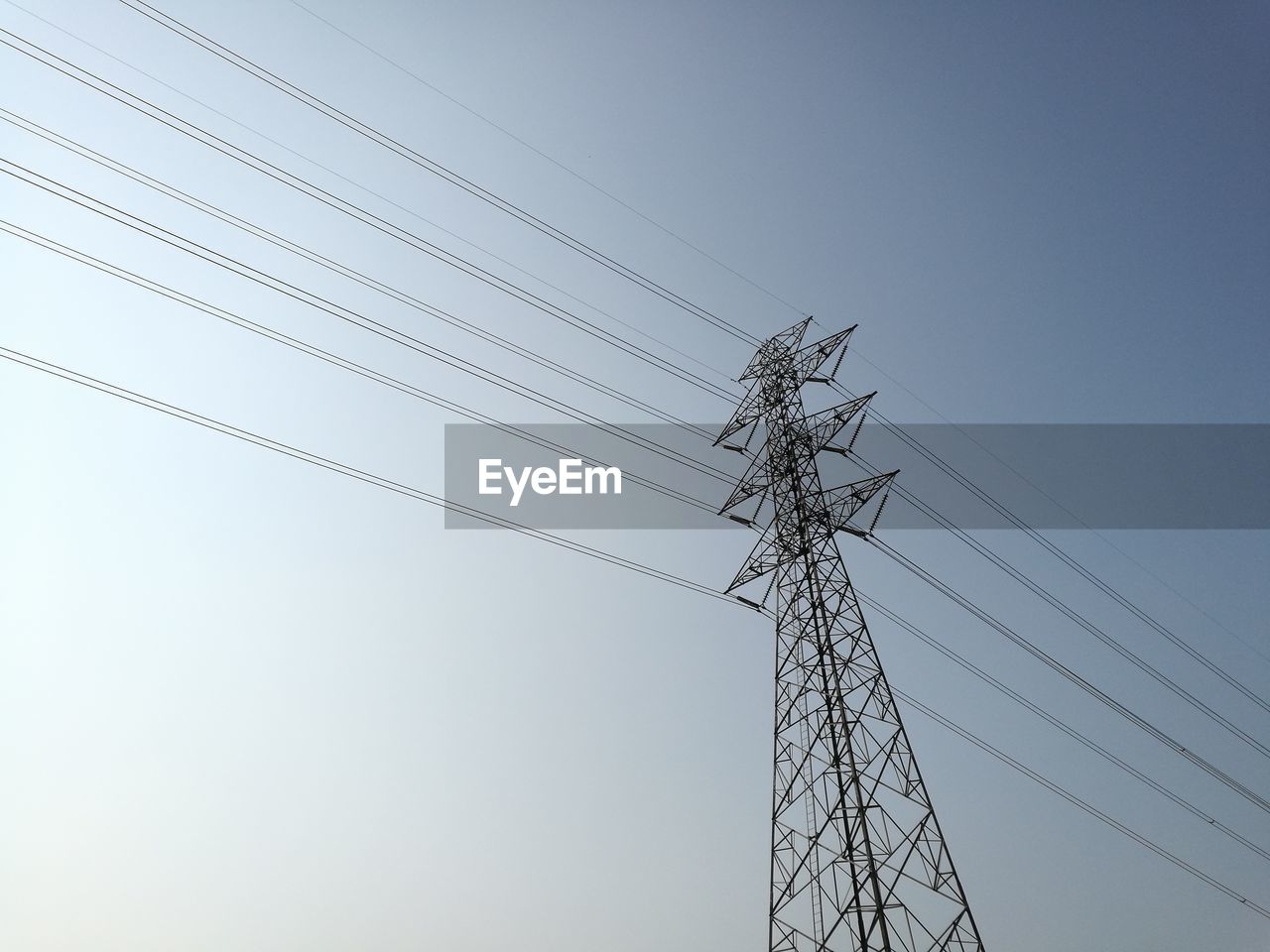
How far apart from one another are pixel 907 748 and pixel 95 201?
19531 millimetres

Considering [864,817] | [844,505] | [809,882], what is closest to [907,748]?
[864,817]

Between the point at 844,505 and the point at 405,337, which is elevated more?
the point at 405,337

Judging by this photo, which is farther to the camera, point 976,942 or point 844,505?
point 844,505

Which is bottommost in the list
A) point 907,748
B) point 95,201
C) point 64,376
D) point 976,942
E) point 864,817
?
point 976,942

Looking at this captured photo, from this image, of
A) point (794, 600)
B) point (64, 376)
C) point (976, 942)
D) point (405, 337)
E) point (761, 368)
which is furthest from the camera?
point (761, 368)

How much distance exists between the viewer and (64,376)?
14844 mm

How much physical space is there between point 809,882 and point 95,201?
1953 centimetres

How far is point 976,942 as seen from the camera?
16.1m

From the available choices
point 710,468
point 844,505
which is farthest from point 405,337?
point 844,505

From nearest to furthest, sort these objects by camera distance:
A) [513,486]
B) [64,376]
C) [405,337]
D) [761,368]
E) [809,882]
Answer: [64,376]
[809,882]
[405,337]
[513,486]
[761,368]

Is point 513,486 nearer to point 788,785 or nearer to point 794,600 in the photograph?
point 794,600

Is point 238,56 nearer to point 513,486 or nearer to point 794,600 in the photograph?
point 513,486

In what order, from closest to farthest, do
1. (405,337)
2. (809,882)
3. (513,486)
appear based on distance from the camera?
(809,882) < (405,337) < (513,486)

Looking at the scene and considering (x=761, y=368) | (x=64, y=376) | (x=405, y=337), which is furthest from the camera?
(x=761, y=368)
